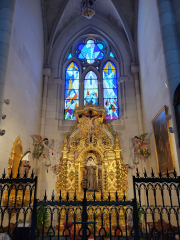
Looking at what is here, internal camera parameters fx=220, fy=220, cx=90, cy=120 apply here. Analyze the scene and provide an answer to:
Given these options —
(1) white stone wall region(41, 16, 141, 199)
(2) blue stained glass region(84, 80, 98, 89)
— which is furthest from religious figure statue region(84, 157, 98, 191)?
(2) blue stained glass region(84, 80, 98, 89)

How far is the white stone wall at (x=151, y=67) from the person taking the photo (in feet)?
29.7

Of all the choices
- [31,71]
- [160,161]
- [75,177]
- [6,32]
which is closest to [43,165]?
[75,177]

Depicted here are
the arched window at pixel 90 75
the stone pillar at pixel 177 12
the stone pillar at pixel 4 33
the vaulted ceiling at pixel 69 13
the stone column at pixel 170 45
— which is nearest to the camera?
the stone column at pixel 170 45

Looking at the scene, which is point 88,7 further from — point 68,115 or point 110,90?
point 68,115

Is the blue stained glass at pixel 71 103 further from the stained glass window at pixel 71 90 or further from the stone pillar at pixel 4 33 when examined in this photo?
the stone pillar at pixel 4 33

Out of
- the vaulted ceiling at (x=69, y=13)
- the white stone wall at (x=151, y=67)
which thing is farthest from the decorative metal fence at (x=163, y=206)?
the vaulted ceiling at (x=69, y=13)

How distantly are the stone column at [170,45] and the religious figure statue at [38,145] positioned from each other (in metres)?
6.88

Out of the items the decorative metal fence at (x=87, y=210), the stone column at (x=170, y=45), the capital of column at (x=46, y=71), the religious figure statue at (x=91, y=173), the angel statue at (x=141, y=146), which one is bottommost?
the decorative metal fence at (x=87, y=210)

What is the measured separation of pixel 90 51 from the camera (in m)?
15.7

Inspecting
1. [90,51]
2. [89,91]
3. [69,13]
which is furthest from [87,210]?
[69,13]

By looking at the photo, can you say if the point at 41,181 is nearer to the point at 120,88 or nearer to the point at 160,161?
the point at 160,161

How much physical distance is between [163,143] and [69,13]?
11.4 meters

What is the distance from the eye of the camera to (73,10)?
15.3 meters

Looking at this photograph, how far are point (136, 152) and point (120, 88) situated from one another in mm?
4374
